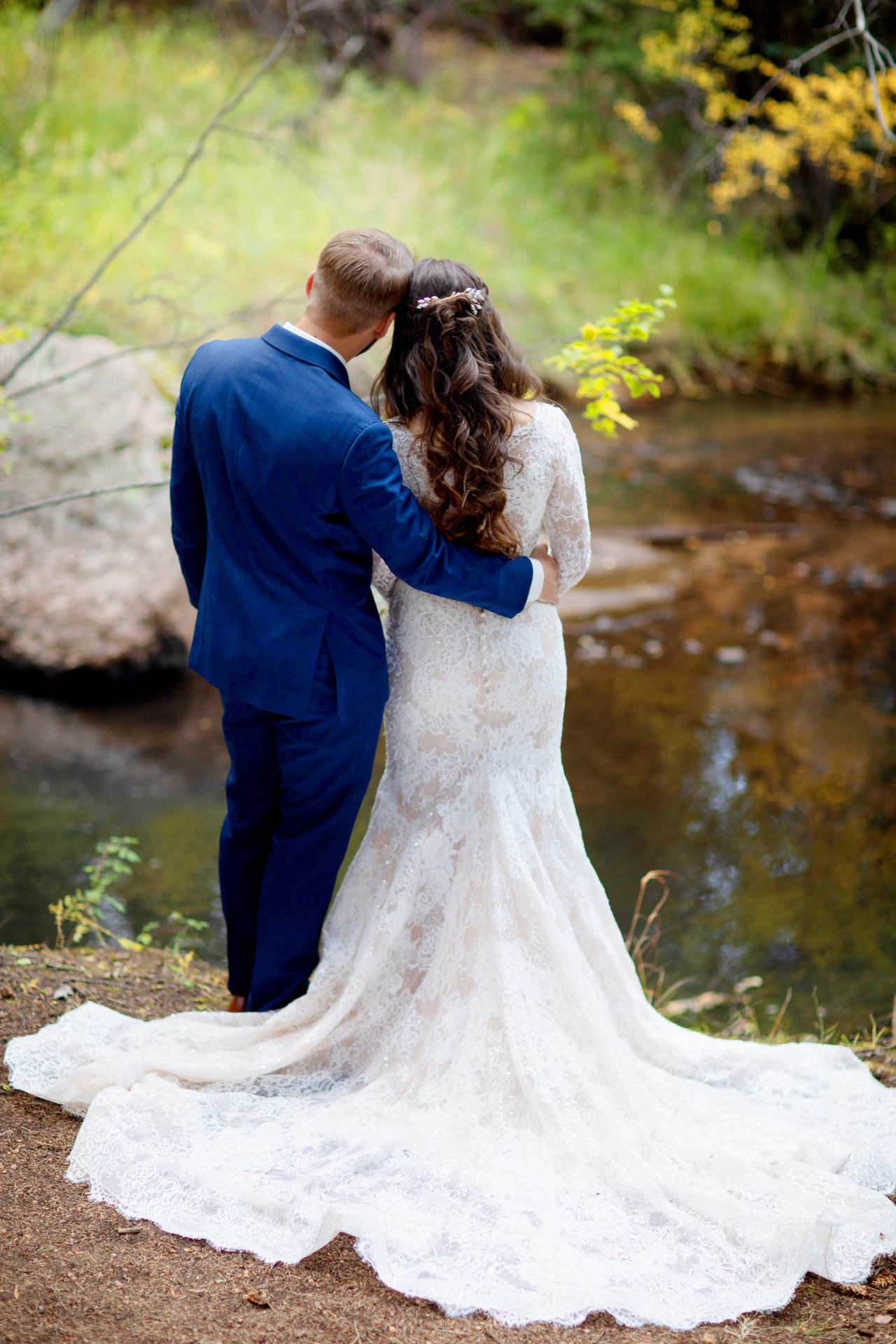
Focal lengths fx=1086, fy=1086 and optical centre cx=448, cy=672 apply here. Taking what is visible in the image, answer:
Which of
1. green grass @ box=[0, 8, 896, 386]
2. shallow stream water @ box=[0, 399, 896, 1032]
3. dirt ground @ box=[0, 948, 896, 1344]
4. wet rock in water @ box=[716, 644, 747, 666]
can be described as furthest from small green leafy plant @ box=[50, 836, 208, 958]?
green grass @ box=[0, 8, 896, 386]

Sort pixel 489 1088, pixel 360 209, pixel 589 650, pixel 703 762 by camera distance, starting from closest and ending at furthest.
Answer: pixel 489 1088 < pixel 703 762 < pixel 589 650 < pixel 360 209

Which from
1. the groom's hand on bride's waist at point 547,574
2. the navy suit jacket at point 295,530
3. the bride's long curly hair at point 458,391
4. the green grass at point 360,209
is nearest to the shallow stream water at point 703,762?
the navy suit jacket at point 295,530

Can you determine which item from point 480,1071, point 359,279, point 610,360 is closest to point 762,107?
point 610,360

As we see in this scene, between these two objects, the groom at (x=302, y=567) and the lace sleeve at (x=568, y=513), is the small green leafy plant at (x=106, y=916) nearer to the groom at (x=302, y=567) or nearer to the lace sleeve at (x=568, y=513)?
the groom at (x=302, y=567)

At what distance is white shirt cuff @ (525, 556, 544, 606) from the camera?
8.02 ft

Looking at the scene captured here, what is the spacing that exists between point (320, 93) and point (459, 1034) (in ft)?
40.4

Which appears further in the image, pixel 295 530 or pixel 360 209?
pixel 360 209

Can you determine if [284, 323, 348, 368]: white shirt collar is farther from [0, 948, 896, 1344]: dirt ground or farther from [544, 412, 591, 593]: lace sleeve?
[0, 948, 896, 1344]: dirt ground

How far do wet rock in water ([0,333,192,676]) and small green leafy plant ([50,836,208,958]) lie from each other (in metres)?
1.63

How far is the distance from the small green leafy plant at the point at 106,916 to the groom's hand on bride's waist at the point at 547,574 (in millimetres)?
1840

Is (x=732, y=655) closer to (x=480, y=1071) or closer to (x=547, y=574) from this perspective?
(x=547, y=574)

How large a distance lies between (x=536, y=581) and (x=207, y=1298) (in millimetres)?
1549

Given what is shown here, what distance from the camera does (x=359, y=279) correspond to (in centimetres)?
226

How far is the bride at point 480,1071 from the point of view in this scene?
2082mm
